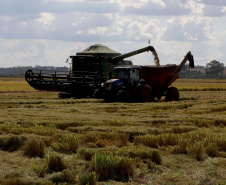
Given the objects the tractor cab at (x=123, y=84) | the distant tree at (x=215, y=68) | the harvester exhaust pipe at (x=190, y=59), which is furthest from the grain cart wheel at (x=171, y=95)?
the distant tree at (x=215, y=68)

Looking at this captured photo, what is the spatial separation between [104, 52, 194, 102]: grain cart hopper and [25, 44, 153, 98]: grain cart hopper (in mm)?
2796

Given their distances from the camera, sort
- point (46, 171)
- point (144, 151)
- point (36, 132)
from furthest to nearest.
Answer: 1. point (36, 132)
2. point (144, 151)
3. point (46, 171)

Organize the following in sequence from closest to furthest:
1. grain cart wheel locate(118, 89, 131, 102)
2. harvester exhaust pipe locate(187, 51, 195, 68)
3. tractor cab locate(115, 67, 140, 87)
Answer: grain cart wheel locate(118, 89, 131, 102), tractor cab locate(115, 67, 140, 87), harvester exhaust pipe locate(187, 51, 195, 68)

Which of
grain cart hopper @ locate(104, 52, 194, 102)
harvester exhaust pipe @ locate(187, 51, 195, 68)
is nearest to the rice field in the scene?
grain cart hopper @ locate(104, 52, 194, 102)

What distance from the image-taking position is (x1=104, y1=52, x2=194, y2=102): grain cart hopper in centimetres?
2292

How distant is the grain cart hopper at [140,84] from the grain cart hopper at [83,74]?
2.80 m

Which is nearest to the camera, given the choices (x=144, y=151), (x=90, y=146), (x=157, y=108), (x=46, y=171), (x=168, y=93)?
(x=46, y=171)

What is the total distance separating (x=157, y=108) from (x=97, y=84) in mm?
7128

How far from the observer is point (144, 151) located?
29.4 feet

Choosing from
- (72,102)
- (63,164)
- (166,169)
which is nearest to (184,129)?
(166,169)

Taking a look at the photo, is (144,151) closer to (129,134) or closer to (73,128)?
(129,134)

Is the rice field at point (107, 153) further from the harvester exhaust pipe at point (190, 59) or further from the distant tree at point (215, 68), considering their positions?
the distant tree at point (215, 68)

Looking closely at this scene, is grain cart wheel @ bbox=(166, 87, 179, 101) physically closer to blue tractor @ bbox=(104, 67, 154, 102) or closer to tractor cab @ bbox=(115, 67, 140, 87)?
blue tractor @ bbox=(104, 67, 154, 102)

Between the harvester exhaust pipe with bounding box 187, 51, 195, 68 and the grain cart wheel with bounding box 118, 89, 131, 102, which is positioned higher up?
the harvester exhaust pipe with bounding box 187, 51, 195, 68
